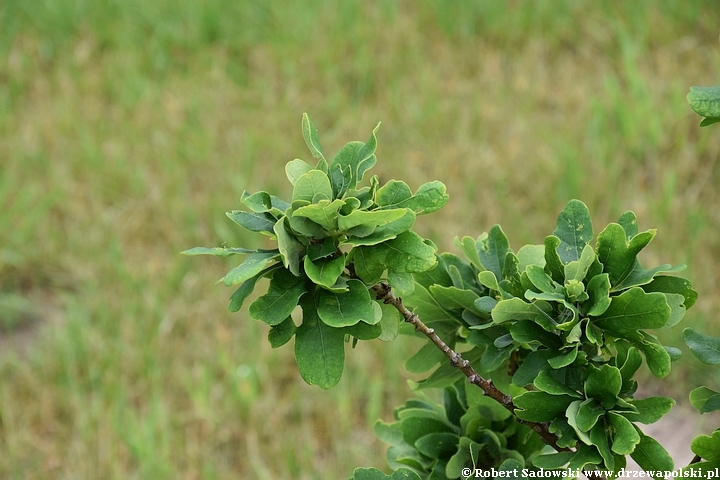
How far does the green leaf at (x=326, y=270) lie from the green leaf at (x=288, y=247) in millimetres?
17

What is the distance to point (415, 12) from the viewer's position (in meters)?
4.21

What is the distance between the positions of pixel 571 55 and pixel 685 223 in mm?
1226

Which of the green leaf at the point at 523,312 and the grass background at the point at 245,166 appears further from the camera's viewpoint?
the grass background at the point at 245,166

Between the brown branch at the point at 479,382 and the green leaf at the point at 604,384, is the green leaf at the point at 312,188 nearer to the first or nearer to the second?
the brown branch at the point at 479,382

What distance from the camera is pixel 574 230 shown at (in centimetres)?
91

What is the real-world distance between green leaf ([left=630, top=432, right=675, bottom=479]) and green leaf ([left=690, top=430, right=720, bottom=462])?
31 millimetres

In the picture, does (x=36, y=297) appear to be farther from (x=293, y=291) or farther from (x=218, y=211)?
(x=293, y=291)

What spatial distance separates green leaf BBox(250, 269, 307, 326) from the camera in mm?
781

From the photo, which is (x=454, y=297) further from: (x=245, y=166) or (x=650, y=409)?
(x=245, y=166)

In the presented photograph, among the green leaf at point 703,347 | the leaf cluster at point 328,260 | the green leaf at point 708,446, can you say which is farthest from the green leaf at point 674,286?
the leaf cluster at point 328,260

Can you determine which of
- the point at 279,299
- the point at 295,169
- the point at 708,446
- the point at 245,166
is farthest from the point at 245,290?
the point at 245,166

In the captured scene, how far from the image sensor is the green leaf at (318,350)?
0.79 m

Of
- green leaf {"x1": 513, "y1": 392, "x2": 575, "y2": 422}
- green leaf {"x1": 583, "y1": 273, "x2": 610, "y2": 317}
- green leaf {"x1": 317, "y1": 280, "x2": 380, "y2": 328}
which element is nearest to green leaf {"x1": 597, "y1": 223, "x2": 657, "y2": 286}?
green leaf {"x1": 583, "y1": 273, "x2": 610, "y2": 317}

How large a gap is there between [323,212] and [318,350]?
0.45ft
